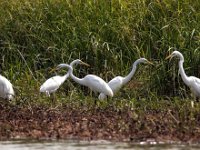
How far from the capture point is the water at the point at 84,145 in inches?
356

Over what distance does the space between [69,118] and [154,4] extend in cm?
374

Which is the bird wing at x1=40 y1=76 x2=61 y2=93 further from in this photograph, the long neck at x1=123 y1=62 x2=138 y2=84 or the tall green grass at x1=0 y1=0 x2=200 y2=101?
the long neck at x1=123 y1=62 x2=138 y2=84

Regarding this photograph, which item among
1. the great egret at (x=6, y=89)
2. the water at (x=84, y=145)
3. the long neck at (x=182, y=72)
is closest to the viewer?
the water at (x=84, y=145)

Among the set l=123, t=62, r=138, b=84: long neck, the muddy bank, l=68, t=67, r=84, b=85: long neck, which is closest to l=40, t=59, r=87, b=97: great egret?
l=68, t=67, r=84, b=85: long neck

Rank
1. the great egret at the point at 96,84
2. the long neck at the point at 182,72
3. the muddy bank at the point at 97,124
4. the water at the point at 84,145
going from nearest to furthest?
the water at the point at 84,145, the muddy bank at the point at 97,124, the long neck at the point at 182,72, the great egret at the point at 96,84

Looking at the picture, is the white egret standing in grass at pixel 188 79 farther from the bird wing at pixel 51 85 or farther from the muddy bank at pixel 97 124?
the bird wing at pixel 51 85

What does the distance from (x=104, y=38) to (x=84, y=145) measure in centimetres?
431

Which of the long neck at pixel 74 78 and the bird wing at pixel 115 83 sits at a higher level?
the long neck at pixel 74 78

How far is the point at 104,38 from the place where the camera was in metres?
13.4

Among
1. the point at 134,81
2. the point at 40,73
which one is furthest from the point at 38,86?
the point at 134,81

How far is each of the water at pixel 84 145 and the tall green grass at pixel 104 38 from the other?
10.0ft

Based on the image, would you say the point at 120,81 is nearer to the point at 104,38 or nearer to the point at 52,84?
the point at 52,84

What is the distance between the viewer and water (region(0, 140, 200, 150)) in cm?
904

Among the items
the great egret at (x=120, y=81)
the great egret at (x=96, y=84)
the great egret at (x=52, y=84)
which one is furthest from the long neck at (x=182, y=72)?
the great egret at (x=52, y=84)
